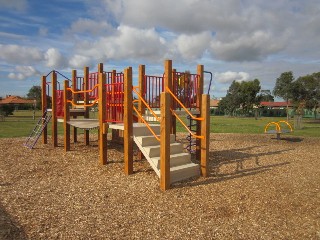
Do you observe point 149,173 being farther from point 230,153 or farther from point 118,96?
point 230,153

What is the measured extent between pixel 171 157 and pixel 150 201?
5.24 ft

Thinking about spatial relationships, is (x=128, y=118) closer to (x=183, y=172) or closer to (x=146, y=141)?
(x=146, y=141)

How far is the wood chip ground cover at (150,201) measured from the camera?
4.15 metres

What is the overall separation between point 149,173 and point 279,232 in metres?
3.58

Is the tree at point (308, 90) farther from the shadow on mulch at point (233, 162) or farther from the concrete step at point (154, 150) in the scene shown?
the concrete step at point (154, 150)

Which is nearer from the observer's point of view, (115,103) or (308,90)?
(115,103)

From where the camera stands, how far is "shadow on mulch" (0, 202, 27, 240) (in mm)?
3854

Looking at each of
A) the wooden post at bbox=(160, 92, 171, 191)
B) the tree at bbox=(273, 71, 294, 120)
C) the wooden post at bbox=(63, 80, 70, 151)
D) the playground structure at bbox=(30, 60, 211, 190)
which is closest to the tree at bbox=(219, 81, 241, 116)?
the tree at bbox=(273, 71, 294, 120)

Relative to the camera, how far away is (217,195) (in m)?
5.62

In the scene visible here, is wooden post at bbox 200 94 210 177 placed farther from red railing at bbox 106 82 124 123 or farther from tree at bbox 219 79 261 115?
tree at bbox 219 79 261 115

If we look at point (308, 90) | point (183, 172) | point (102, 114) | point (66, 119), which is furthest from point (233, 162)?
point (308, 90)

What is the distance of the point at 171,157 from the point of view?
6.75 meters

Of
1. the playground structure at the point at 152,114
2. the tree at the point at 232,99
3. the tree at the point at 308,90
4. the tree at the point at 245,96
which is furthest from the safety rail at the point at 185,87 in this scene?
the tree at the point at 232,99

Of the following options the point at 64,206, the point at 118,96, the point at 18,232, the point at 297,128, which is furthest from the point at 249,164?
the point at 297,128
